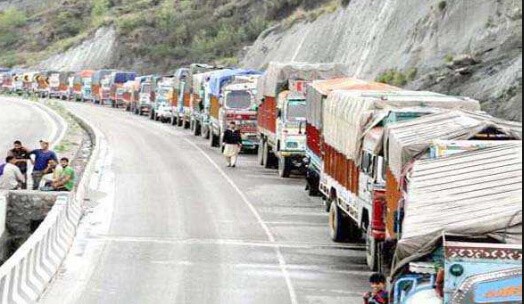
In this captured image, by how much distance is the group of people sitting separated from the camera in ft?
82.4

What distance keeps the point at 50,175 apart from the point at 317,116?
21.1 feet

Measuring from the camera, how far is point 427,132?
672 inches

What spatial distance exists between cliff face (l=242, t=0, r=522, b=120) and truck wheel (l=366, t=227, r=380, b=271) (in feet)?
38.0

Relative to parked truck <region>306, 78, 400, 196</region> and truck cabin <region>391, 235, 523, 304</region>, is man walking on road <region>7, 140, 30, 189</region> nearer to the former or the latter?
parked truck <region>306, 78, 400, 196</region>

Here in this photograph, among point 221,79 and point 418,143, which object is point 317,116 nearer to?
point 418,143

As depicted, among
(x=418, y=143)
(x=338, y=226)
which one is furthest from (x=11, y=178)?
(x=418, y=143)

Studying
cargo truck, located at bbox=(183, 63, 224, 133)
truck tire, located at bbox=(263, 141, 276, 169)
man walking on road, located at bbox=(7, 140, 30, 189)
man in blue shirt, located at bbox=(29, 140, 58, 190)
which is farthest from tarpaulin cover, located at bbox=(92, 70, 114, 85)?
man in blue shirt, located at bbox=(29, 140, 58, 190)

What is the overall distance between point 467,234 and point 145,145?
37.2m

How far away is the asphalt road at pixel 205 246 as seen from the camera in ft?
59.1

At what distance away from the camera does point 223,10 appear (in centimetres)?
11531

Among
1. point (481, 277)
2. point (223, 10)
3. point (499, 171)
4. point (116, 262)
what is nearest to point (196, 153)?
point (116, 262)

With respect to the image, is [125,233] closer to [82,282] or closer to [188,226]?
[188,226]

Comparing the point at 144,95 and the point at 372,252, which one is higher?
the point at 372,252

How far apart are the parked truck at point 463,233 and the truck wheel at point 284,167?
66.1ft
